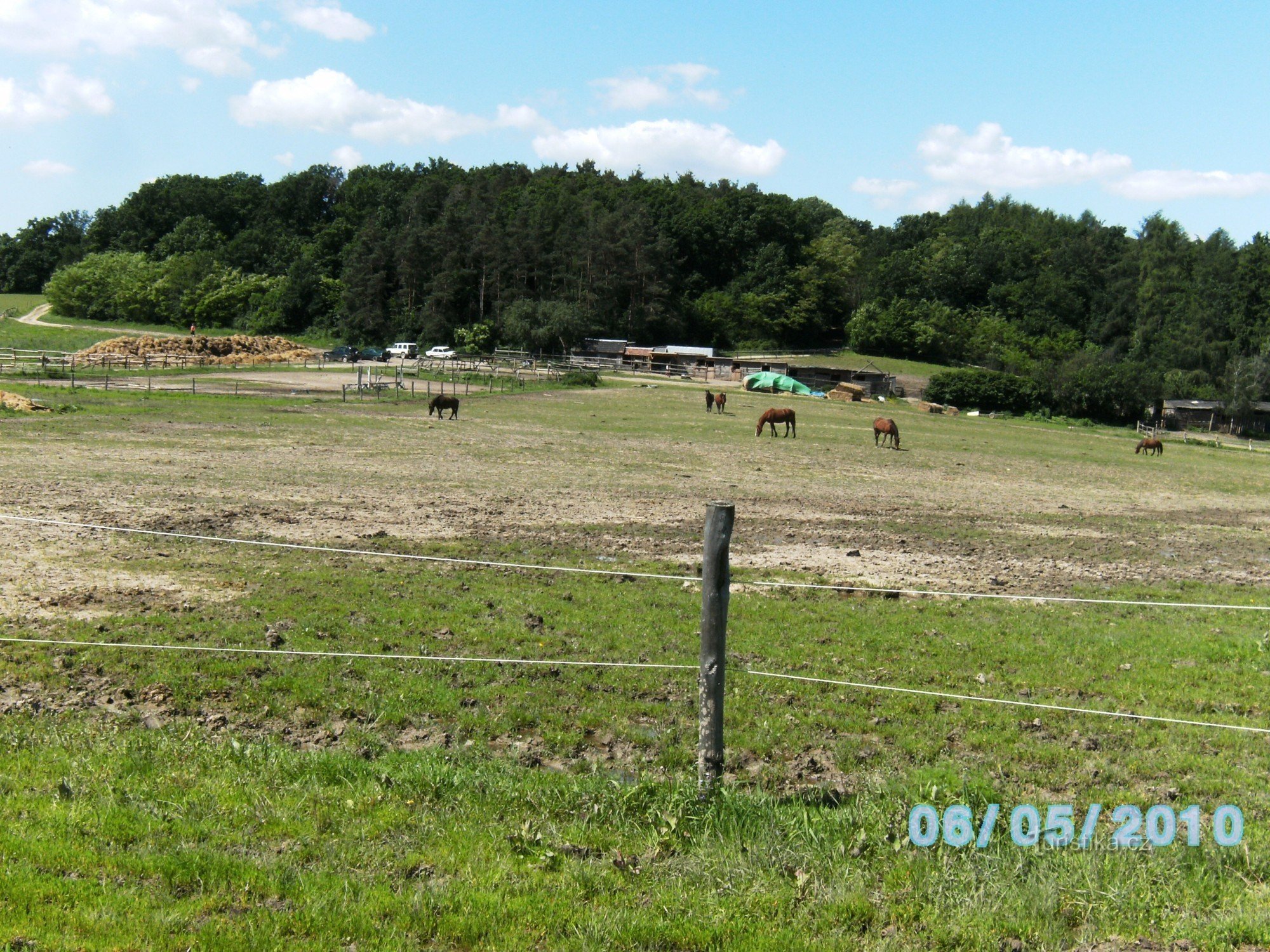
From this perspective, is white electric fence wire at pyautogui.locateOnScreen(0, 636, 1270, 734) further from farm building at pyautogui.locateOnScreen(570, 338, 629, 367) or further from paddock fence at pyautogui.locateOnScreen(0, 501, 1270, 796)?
farm building at pyautogui.locateOnScreen(570, 338, 629, 367)

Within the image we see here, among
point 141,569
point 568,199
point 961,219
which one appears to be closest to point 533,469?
point 141,569

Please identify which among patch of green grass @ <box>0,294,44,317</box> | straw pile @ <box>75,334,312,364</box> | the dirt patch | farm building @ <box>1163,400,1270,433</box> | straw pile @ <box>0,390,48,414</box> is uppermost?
patch of green grass @ <box>0,294,44,317</box>

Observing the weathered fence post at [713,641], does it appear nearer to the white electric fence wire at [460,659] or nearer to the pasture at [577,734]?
the pasture at [577,734]

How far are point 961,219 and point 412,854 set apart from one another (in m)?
172

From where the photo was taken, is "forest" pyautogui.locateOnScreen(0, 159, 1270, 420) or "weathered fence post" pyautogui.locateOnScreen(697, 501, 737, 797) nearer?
"weathered fence post" pyautogui.locateOnScreen(697, 501, 737, 797)

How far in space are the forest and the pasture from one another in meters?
73.0

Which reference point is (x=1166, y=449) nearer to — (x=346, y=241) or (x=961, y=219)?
(x=346, y=241)

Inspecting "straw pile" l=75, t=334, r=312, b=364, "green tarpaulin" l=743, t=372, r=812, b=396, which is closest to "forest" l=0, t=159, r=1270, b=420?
"green tarpaulin" l=743, t=372, r=812, b=396

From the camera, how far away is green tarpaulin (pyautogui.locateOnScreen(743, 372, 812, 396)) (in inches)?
2960

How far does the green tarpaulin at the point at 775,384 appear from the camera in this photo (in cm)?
7519

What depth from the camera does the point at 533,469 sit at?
75.4 ft

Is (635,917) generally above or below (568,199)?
below

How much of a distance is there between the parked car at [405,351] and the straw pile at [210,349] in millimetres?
9591

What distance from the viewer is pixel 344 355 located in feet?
→ 276
